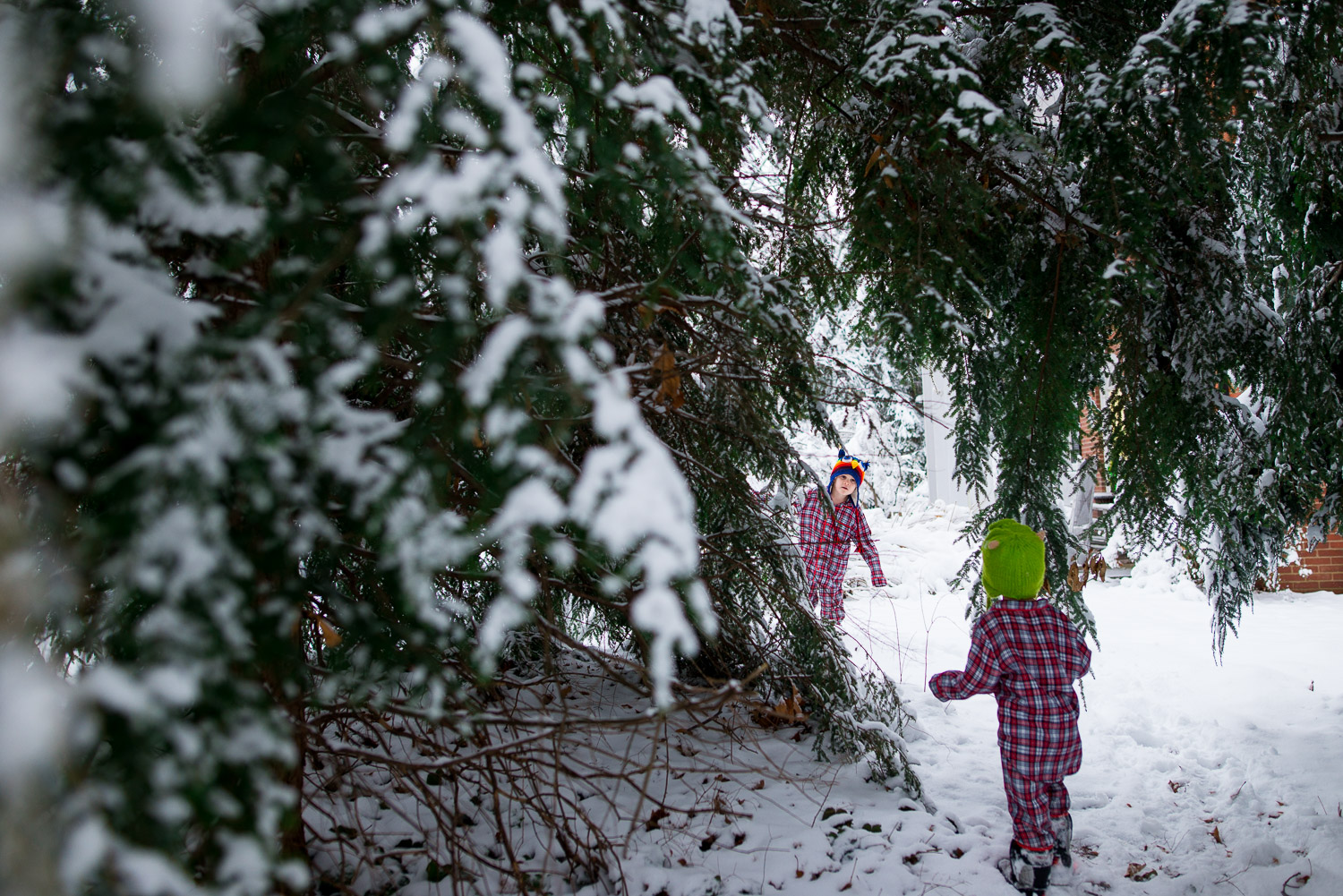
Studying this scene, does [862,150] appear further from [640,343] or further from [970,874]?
[970,874]

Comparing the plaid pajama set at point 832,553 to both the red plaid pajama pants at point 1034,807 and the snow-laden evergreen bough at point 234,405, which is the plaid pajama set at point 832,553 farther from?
the snow-laden evergreen bough at point 234,405

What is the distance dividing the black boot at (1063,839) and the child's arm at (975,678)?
0.51m

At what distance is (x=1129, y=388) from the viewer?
2.46 metres

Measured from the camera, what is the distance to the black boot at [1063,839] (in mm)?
2791

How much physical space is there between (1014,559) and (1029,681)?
0.48 metres

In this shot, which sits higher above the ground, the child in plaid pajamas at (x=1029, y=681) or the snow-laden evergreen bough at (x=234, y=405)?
the child in plaid pajamas at (x=1029, y=681)

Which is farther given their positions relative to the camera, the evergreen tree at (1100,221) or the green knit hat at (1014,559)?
the green knit hat at (1014,559)

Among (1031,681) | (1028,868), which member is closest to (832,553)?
(1031,681)

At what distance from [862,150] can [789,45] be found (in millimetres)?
413

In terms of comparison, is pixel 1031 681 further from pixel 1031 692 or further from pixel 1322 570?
pixel 1322 570

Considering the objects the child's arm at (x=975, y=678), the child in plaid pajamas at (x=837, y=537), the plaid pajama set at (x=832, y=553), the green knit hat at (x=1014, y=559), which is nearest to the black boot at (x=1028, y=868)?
the child's arm at (x=975, y=678)

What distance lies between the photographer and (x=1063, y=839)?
2.81m

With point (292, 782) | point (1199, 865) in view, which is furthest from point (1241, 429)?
point (292, 782)

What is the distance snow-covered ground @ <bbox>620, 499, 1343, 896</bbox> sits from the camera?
100 inches
